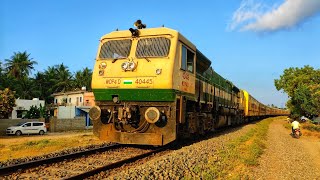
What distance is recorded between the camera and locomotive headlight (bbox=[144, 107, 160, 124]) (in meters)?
10.2

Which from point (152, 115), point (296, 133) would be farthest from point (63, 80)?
point (152, 115)

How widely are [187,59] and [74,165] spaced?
19.6 feet

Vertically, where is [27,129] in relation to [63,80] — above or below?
below

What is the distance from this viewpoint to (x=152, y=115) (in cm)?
1027

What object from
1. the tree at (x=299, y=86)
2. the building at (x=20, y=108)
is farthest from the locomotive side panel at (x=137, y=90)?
the building at (x=20, y=108)

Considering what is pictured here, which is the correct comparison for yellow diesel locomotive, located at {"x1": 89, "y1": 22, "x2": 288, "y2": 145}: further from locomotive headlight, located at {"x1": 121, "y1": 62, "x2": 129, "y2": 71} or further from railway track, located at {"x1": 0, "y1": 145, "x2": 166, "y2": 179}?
railway track, located at {"x1": 0, "y1": 145, "x2": 166, "y2": 179}

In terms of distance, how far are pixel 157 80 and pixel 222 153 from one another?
3350 millimetres

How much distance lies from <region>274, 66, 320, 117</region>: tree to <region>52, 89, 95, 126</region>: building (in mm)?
27747

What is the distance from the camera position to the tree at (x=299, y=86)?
39188mm

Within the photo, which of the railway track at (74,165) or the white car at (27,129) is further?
the white car at (27,129)

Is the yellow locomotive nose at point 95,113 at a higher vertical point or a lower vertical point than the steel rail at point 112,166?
higher

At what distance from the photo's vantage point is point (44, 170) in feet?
26.2

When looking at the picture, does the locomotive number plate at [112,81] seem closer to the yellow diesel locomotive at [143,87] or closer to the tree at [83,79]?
the yellow diesel locomotive at [143,87]

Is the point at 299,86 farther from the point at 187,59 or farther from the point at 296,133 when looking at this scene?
the point at 187,59
